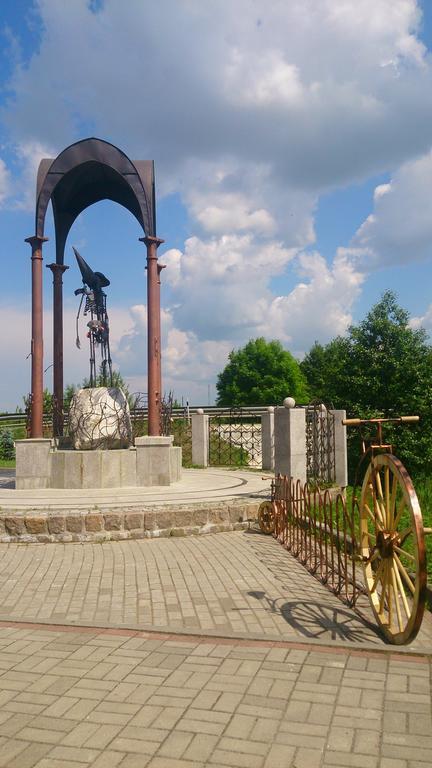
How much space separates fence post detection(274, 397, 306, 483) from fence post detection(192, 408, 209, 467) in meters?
6.43

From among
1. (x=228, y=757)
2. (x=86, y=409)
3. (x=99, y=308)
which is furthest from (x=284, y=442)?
(x=228, y=757)

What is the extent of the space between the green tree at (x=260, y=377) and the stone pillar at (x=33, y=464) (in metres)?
39.0

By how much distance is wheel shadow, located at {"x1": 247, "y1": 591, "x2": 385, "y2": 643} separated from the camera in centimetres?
472

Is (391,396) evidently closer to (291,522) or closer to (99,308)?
(99,308)

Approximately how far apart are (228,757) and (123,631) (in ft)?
6.59

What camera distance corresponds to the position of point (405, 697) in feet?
11.9

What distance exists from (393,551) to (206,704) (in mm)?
1858

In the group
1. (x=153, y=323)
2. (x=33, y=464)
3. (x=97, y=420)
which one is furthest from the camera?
(x=153, y=323)

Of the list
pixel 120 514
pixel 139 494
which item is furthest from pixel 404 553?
pixel 139 494

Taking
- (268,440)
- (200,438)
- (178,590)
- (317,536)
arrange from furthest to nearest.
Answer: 1. (200,438)
2. (268,440)
3. (317,536)
4. (178,590)

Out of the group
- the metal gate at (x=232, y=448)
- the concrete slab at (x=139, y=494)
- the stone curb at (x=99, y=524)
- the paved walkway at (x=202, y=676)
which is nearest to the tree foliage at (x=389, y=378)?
the metal gate at (x=232, y=448)

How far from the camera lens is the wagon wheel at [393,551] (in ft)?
13.0

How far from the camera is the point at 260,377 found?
2050 inches

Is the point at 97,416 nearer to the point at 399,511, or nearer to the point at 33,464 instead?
the point at 33,464
